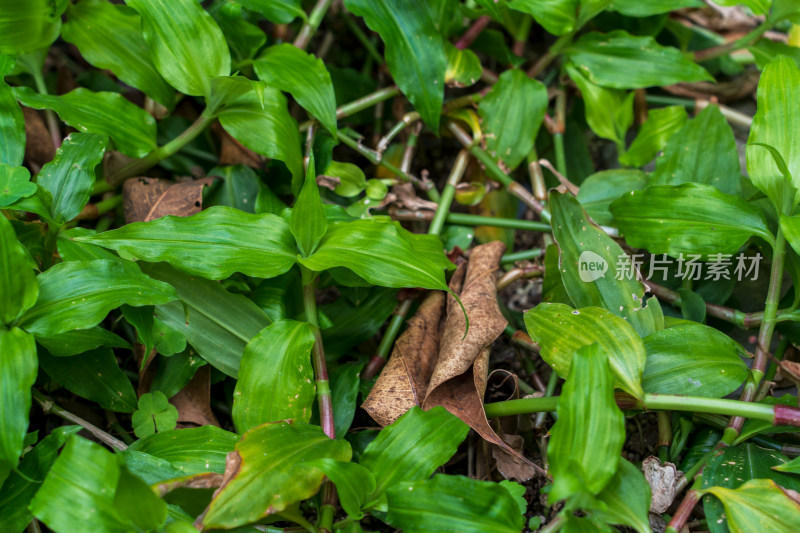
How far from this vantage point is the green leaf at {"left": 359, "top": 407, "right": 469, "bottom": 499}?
1013 mm

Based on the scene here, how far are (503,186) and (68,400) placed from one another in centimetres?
106

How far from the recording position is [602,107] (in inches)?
62.9

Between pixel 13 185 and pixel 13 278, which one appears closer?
pixel 13 278

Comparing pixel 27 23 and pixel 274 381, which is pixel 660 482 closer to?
pixel 274 381

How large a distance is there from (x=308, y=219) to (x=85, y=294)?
367 mm

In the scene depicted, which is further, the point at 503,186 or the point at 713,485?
the point at 503,186

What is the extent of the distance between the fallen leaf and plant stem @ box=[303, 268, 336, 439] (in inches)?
21.4

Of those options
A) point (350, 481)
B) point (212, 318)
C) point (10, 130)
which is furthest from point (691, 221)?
point (10, 130)

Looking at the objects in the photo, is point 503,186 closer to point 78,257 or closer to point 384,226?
point 384,226

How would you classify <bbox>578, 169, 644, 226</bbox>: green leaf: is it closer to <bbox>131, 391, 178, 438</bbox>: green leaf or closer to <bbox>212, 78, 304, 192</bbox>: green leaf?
<bbox>212, 78, 304, 192</bbox>: green leaf

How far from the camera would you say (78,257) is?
3.72 feet

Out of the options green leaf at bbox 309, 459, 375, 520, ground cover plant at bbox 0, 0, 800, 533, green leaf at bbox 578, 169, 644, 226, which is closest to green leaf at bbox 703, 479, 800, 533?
ground cover plant at bbox 0, 0, 800, 533

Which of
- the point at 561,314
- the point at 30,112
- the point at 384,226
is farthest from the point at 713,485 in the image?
the point at 30,112

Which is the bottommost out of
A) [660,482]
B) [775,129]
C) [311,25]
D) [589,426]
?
[660,482]
